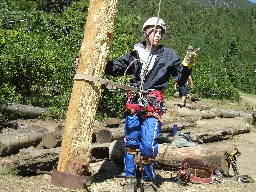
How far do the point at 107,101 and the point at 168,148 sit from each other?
446 cm

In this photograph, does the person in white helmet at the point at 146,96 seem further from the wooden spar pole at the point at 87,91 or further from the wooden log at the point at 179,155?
the wooden log at the point at 179,155

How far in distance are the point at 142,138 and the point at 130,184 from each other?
1.88 feet

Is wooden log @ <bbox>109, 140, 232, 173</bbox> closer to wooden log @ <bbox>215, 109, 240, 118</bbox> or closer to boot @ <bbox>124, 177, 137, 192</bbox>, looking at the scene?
boot @ <bbox>124, 177, 137, 192</bbox>

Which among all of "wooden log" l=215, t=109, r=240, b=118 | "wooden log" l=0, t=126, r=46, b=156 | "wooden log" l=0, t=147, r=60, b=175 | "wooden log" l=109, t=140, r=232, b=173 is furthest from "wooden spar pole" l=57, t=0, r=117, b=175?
"wooden log" l=215, t=109, r=240, b=118

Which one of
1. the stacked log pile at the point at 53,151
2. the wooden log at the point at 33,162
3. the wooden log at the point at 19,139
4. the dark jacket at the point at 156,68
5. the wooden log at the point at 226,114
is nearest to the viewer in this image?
the dark jacket at the point at 156,68

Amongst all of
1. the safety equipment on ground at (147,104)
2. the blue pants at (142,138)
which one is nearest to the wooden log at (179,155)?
the blue pants at (142,138)

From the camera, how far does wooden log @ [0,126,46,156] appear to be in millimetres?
6251

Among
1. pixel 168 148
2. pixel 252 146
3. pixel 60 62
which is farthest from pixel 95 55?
pixel 252 146

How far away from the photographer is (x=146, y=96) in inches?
193

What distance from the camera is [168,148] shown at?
623 cm

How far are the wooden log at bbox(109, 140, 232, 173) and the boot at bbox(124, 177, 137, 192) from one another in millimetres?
1096

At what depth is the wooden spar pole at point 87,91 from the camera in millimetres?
4730

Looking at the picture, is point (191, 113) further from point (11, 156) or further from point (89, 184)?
point (89, 184)

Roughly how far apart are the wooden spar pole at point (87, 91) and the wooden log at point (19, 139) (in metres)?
1.80
